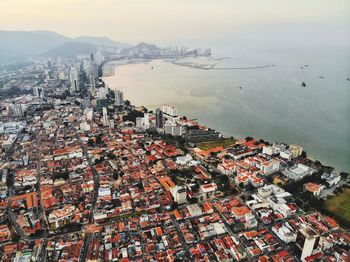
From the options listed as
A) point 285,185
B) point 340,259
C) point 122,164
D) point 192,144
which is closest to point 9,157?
point 122,164

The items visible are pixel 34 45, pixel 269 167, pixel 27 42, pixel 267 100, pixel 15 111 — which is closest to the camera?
pixel 269 167

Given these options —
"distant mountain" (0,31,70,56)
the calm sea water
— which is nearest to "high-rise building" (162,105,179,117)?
the calm sea water

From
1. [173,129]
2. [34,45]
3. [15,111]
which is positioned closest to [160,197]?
[173,129]

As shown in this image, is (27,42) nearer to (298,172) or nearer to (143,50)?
(143,50)

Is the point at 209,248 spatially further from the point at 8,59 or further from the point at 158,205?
the point at 8,59

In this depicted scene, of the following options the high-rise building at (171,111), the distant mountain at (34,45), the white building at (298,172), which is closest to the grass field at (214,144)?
the white building at (298,172)

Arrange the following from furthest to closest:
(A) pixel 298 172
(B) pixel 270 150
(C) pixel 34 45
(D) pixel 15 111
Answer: (C) pixel 34 45, (D) pixel 15 111, (B) pixel 270 150, (A) pixel 298 172
